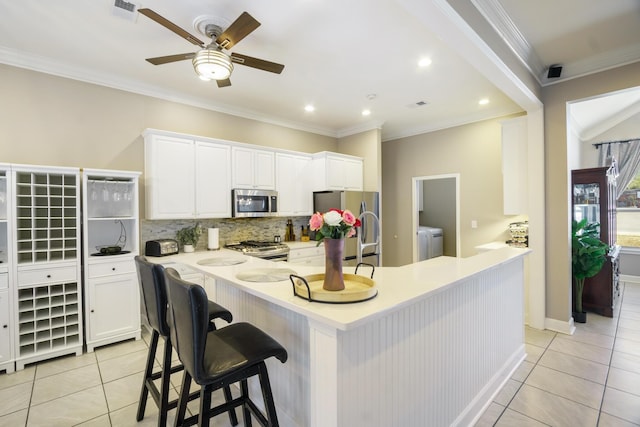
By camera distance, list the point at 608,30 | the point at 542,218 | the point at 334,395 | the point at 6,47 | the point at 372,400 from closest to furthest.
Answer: the point at 334,395 → the point at 372,400 → the point at 608,30 → the point at 6,47 → the point at 542,218

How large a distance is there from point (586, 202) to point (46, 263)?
21.9 ft

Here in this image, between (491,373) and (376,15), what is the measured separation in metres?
2.90

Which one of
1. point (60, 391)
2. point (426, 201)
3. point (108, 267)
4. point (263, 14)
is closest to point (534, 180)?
point (263, 14)

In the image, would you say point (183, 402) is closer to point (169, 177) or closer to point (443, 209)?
point (169, 177)

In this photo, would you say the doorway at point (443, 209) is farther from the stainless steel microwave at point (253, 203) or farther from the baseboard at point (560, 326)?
the stainless steel microwave at point (253, 203)

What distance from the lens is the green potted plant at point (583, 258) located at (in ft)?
12.0

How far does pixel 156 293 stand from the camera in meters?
1.74

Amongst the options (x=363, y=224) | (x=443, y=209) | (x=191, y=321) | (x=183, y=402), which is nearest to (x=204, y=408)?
(x=183, y=402)

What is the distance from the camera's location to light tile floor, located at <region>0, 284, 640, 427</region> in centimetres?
207

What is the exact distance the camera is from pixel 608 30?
2660 millimetres

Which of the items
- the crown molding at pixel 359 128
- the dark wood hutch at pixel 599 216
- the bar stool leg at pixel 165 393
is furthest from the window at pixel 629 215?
the bar stool leg at pixel 165 393

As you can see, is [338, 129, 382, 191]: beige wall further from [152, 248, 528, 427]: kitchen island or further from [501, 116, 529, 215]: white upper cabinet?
[152, 248, 528, 427]: kitchen island

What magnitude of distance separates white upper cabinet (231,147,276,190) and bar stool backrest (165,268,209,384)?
9.50 feet

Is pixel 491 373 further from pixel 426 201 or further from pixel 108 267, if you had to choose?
pixel 426 201
